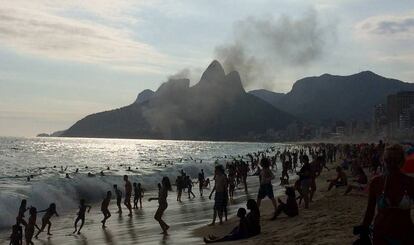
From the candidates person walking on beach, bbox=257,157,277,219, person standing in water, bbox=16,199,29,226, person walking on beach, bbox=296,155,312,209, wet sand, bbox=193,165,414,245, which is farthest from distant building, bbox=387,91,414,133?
person standing in water, bbox=16,199,29,226

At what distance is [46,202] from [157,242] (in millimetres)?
16042

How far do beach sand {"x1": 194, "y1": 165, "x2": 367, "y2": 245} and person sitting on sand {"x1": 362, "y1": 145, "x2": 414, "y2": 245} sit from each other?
167 inches

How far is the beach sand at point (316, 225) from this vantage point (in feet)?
30.3

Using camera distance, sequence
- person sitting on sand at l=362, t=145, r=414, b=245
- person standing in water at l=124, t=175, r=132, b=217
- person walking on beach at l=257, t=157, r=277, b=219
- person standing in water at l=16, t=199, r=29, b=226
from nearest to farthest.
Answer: person sitting on sand at l=362, t=145, r=414, b=245, person walking on beach at l=257, t=157, r=277, b=219, person standing in water at l=16, t=199, r=29, b=226, person standing in water at l=124, t=175, r=132, b=217

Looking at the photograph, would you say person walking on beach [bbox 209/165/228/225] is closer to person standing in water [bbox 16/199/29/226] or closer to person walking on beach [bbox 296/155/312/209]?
person walking on beach [bbox 296/155/312/209]

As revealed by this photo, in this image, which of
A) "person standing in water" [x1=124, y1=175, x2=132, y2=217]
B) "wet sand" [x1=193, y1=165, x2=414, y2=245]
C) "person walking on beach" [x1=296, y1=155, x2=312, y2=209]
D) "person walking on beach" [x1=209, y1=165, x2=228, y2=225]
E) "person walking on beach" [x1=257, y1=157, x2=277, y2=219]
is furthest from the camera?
"person standing in water" [x1=124, y1=175, x2=132, y2=217]

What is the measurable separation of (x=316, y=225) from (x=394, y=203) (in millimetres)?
6567

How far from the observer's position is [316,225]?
10.6m

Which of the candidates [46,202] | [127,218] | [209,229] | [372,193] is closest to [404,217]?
[372,193]

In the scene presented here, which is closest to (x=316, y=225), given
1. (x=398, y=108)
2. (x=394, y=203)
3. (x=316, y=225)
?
(x=316, y=225)

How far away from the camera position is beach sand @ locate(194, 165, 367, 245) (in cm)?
925

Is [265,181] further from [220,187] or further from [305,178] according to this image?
[305,178]

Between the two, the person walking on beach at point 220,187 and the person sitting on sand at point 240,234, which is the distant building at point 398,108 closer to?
the person walking on beach at point 220,187

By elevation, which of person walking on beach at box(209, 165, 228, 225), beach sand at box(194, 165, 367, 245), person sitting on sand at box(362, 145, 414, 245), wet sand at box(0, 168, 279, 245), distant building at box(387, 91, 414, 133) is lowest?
wet sand at box(0, 168, 279, 245)
